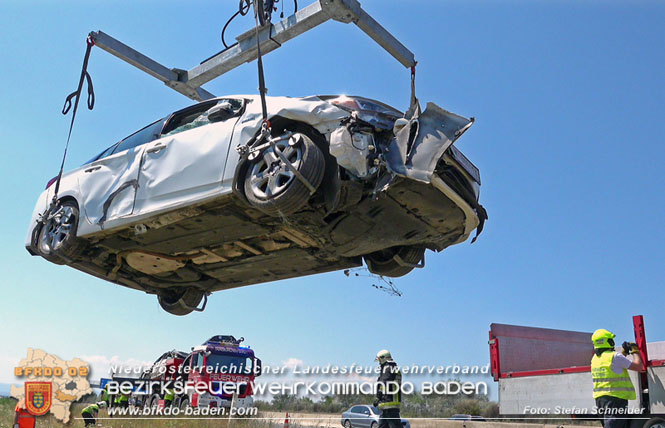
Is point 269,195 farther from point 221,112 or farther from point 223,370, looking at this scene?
point 223,370

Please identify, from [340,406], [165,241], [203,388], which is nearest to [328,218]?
[165,241]

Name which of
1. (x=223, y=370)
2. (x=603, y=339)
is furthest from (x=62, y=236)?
(x=223, y=370)

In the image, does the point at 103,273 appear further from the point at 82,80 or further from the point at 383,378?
the point at 383,378

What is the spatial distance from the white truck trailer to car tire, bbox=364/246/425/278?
112 inches

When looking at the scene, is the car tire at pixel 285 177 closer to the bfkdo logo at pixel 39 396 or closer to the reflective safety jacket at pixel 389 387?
the reflective safety jacket at pixel 389 387

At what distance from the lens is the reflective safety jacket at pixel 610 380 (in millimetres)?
5387

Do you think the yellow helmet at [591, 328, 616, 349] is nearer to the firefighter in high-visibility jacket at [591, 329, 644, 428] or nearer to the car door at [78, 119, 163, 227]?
the firefighter in high-visibility jacket at [591, 329, 644, 428]

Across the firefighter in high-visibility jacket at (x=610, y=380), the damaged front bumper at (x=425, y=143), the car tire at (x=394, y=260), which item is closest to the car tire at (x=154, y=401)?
the car tire at (x=394, y=260)

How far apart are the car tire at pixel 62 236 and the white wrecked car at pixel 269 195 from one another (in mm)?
18

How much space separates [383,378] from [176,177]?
3.24 meters

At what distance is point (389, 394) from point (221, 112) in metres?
3.61

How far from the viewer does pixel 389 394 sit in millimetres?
6812

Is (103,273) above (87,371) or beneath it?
above

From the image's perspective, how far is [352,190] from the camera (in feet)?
17.0
